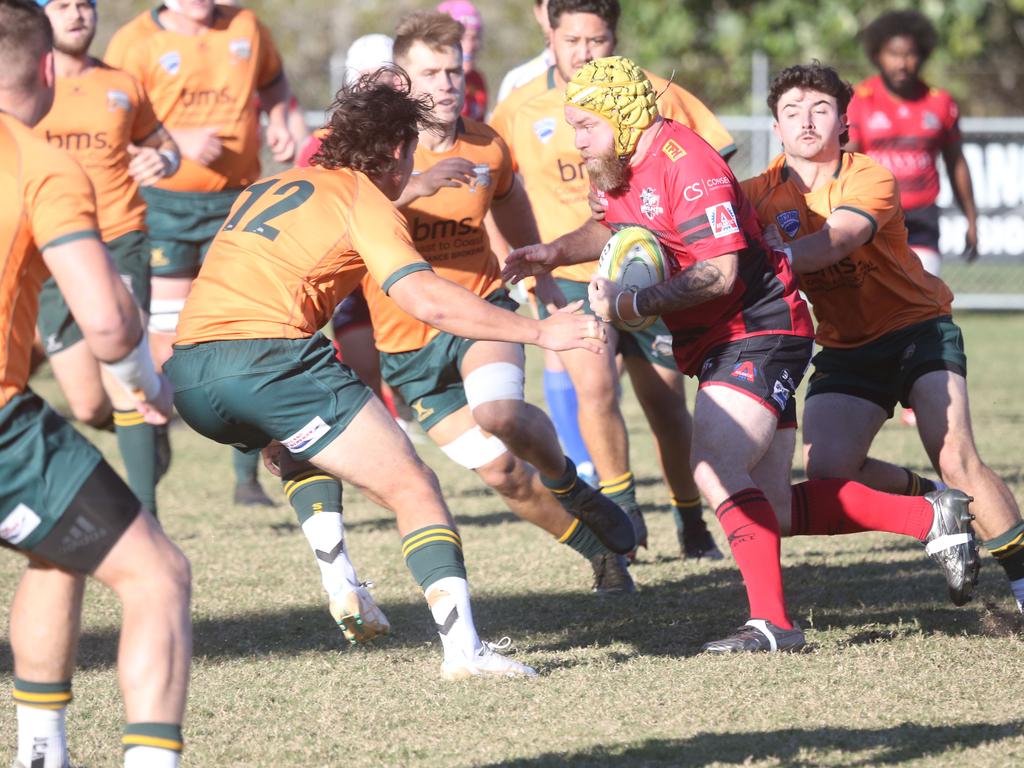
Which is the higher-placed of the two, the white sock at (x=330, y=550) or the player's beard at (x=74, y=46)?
the player's beard at (x=74, y=46)

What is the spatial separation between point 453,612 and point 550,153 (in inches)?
119

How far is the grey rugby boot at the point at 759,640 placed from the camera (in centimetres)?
466

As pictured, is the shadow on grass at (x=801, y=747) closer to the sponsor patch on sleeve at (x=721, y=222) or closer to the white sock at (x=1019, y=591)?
the white sock at (x=1019, y=591)

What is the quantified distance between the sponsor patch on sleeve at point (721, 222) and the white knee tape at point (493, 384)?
109 cm

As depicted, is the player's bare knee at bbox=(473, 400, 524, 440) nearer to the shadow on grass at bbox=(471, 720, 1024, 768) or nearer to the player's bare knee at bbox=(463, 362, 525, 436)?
the player's bare knee at bbox=(463, 362, 525, 436)

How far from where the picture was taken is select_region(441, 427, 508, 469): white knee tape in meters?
5.47

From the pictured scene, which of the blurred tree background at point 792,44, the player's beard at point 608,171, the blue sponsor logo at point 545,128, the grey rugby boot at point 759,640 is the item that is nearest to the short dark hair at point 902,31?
the blue sponsor logo at point 545,128

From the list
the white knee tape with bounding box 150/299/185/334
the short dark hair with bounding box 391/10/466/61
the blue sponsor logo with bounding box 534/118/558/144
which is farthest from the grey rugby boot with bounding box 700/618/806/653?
the white knee tape with bounding box 150/299/185/334

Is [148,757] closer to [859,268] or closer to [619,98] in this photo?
[619,98]

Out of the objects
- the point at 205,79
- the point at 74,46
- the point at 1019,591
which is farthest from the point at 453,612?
the point at 205,79

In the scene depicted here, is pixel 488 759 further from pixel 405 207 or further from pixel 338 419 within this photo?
pixel 405 207

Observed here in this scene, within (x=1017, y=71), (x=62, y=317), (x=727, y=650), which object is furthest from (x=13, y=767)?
(x=1017, y=71)

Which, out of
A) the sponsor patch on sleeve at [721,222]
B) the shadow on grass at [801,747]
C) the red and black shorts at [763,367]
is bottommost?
the shadow on grass at [801,747]

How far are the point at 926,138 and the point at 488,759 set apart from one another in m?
6.98
